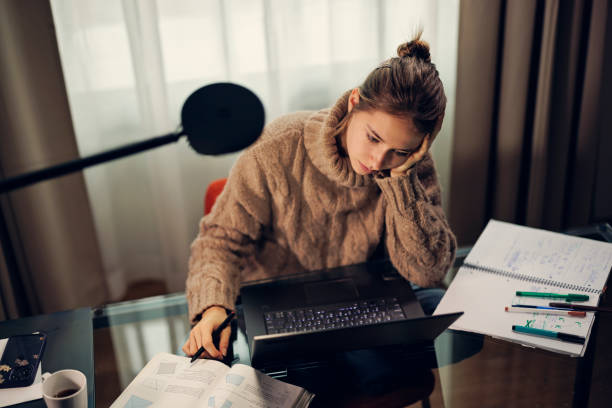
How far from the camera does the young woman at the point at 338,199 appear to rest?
1058 millimetres

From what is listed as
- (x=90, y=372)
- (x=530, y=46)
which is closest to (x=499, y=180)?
(x=530, y=46)

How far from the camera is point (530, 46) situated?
6.32ft

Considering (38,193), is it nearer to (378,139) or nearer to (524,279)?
(378,139)

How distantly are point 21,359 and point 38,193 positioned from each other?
39.6 inches

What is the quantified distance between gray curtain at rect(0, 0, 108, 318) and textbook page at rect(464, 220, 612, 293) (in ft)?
4.54

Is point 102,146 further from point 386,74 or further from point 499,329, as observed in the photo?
point 499,329

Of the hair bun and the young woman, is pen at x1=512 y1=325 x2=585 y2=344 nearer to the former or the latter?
the young woman

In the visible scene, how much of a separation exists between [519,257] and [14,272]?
1648mm

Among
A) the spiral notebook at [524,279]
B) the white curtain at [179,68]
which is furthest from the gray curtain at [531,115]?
the spiral notebook at [524,279]

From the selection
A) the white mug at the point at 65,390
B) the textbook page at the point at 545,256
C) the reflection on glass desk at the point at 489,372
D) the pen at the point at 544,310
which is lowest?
the reflection on glass desk at the point at 489,372

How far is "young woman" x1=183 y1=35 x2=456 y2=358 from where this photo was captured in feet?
3.47

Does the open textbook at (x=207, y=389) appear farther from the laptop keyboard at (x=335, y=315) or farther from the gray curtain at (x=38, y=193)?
the gray curtain at (x=38, y=193)

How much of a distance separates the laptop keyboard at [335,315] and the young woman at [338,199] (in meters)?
0.09

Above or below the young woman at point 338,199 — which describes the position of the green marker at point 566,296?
below
